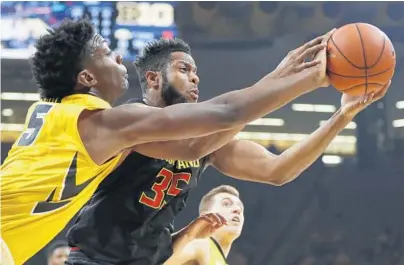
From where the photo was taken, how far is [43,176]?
6.83 ft

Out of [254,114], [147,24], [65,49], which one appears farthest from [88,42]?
[147,24]

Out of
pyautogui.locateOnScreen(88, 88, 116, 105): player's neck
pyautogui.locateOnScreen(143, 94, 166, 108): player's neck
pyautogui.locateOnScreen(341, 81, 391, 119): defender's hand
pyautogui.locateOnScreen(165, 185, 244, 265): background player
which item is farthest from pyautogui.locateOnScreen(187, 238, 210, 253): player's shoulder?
pyautogui.locateOnScreen(88, 88, 116, 105): player's neck

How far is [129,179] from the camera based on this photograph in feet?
8.75

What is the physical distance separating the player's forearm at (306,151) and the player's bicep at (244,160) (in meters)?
0.06

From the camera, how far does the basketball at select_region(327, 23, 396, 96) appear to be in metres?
2.19

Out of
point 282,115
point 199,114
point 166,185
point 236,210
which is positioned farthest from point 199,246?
point 282,115

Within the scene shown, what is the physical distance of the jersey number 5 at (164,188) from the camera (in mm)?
2650

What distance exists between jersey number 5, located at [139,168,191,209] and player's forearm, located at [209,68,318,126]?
2.48ft

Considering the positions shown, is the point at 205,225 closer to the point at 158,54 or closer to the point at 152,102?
the point at 152,102

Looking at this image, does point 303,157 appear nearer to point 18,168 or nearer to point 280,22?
point 18,168

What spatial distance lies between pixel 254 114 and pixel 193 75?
1.01 meters

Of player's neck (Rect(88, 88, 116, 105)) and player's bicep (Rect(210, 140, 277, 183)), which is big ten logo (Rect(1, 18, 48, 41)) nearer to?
player's bicep (Rect(210, 140, 277, 183))

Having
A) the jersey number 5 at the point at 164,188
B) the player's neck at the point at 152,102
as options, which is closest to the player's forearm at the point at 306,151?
the jersey number 5 at the point at 164,188

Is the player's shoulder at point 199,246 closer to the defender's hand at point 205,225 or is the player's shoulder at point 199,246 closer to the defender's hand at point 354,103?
the defender's hand at point 205,225
